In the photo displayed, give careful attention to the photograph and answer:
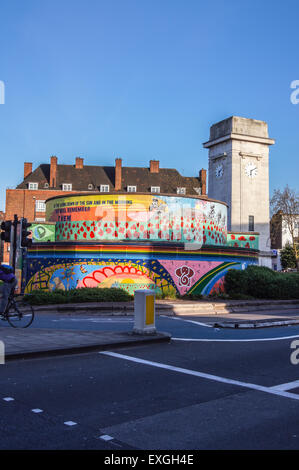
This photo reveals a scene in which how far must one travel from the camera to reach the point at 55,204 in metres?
26.1

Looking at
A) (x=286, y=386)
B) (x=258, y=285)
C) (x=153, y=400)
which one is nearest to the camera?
(x=153, y=400)

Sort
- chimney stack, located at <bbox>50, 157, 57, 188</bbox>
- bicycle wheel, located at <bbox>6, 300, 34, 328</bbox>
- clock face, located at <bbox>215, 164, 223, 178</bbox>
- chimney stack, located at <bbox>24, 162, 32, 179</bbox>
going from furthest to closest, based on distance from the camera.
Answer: chimney stack, located at <bbox>24, 162, 32, 179</bbox> → chimney stack, located at <bbox>50, 157, 57, 188</bbox> → clock face, located at <bbox>215, 164, 223, 178</bbox> → bicycle wheel, located at <bbox>6, 300, 34, 328</bbox>

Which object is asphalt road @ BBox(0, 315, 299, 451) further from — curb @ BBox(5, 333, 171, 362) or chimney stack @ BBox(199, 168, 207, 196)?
chimney stack @ BBox(199, 168, 207, 196)

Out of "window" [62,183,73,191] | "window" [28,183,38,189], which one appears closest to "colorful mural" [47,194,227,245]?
"window" [62,183,73,191]

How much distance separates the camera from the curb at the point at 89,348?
854 cm

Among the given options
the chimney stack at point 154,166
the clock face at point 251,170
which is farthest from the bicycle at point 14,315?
the chimney stack at point 154,166

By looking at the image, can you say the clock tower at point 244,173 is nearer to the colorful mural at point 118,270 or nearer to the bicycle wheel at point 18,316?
the colorful mural at point 118,270

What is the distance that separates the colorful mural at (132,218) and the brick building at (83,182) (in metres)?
36.5

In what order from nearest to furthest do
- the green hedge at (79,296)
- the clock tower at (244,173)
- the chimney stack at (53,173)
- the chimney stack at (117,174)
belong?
1. the green hedge at (79,296)
2. the clock tower at (244,173)
3. the chimney stack at (53,173)
4. the chimney stack at (117,174)

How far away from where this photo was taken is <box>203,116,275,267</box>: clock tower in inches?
2044

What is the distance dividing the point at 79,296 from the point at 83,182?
4585cm

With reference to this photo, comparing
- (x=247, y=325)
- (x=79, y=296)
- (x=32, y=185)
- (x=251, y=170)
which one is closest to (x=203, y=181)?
(x=251, y=170)

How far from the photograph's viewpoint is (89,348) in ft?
31.2

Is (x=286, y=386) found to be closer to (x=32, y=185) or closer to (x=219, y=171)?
(x=219, y=171)
